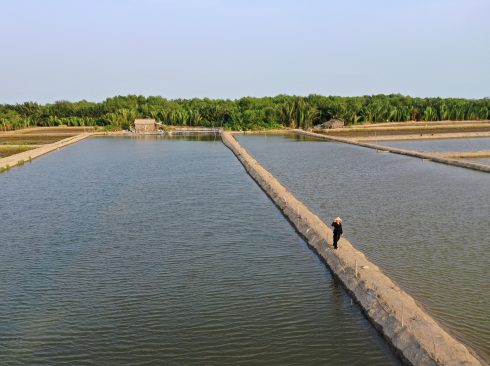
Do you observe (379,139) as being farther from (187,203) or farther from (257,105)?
(257,105)

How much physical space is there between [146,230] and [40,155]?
106 ft

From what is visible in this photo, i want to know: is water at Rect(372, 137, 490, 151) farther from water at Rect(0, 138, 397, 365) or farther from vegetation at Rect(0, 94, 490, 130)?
vegetation at Rect(0, 94, 490, 130)

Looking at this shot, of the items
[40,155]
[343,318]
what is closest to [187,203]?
[343,318]

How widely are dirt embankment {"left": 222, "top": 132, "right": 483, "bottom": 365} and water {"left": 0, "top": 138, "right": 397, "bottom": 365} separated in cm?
31

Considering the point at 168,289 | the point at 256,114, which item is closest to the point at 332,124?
the point at 256,114

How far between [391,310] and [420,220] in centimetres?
861

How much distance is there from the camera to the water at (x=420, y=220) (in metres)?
10.6

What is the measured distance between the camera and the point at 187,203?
21875 millimetres

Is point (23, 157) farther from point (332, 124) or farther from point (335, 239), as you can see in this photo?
point (332, 124)

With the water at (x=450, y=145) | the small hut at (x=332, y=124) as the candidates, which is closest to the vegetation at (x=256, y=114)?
the small hut at (x=332, y=124)

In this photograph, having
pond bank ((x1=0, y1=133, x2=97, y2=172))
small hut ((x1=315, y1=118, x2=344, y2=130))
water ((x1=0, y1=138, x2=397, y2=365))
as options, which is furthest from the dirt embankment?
small hut ((x1=315, y1=118, x2=344, y2=130))

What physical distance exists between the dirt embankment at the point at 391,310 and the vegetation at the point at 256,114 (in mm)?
67852

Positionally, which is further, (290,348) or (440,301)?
(440,301)

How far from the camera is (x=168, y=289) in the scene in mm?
11727
